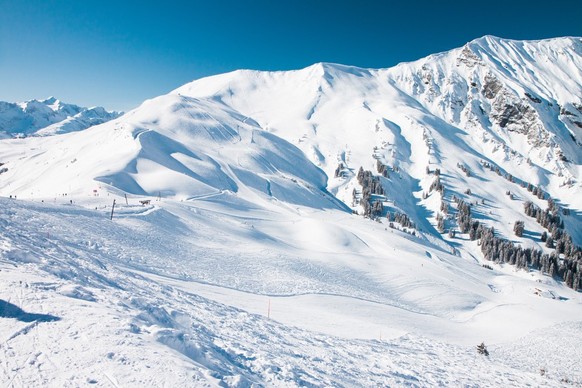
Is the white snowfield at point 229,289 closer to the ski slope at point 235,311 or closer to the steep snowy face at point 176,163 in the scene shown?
the ski slope at point 235,311

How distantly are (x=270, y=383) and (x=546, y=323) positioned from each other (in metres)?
40.4

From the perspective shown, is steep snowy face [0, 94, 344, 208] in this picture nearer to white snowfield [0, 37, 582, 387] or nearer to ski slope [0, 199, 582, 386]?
white snowfield [0, 37, 582, 387]

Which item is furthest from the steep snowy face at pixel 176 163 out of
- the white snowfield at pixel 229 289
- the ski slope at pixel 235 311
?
the ski slope at pixel 235 311

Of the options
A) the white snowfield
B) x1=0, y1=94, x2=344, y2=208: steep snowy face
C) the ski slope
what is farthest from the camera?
x1=0, y1=94, x2=344, y2=208: steep snowy face

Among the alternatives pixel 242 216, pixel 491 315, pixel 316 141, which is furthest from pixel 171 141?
pixel 491 315

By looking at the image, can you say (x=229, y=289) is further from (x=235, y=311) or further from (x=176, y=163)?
(x=176, y=163)

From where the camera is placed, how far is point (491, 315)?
39375 mm

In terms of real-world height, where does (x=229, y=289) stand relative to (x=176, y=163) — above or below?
below

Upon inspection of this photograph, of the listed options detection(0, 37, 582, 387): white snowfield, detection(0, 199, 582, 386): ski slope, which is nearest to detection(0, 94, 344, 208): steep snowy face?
detection(0, 37, 582, 387): white snowfield

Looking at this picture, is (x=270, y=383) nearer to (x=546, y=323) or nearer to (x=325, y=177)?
(x=546, y=323)

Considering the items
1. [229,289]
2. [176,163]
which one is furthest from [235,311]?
[176,163]

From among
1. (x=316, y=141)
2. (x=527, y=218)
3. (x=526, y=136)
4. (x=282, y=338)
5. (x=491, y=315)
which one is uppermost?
(x=526, y=136)

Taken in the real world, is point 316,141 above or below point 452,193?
above

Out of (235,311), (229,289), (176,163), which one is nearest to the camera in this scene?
(235,311)
